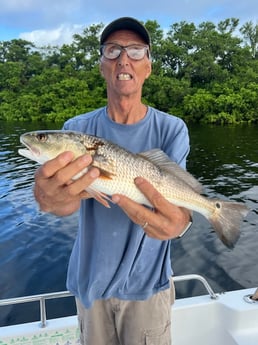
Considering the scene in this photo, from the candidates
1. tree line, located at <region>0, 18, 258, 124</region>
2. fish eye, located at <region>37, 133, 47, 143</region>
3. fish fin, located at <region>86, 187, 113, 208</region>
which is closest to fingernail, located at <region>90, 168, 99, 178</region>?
fish fin, located at <region>86, 187, 113, 208</region>

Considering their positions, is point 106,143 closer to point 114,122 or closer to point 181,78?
point 114,122

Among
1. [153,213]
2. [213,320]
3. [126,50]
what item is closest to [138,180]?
[153,213]

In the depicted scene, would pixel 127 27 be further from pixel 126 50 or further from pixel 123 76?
pixel 123 76

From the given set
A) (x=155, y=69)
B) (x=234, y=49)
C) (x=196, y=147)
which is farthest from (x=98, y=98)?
(x=196, y=147)

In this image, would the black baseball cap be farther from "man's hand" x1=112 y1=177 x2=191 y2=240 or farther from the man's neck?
"man's hand" x1=112 y1=177 x2=191 y2=240

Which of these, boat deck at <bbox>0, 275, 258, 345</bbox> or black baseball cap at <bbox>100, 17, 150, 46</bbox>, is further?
boat deck at <bbox>0, 275, 258, 345</bbox>

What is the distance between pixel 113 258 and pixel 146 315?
468 millimetres

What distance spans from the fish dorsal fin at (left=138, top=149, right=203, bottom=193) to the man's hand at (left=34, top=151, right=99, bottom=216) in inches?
15.2

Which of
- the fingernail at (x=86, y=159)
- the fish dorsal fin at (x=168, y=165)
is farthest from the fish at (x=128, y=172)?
the fingernail at (x=86, y=159)

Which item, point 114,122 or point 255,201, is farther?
point 255,201

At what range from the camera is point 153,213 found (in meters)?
2.18

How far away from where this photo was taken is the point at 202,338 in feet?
12.3

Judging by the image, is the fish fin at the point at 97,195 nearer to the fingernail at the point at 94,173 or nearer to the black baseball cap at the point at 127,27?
the fingernail at the point at 94,173

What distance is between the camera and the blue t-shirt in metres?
2.34
